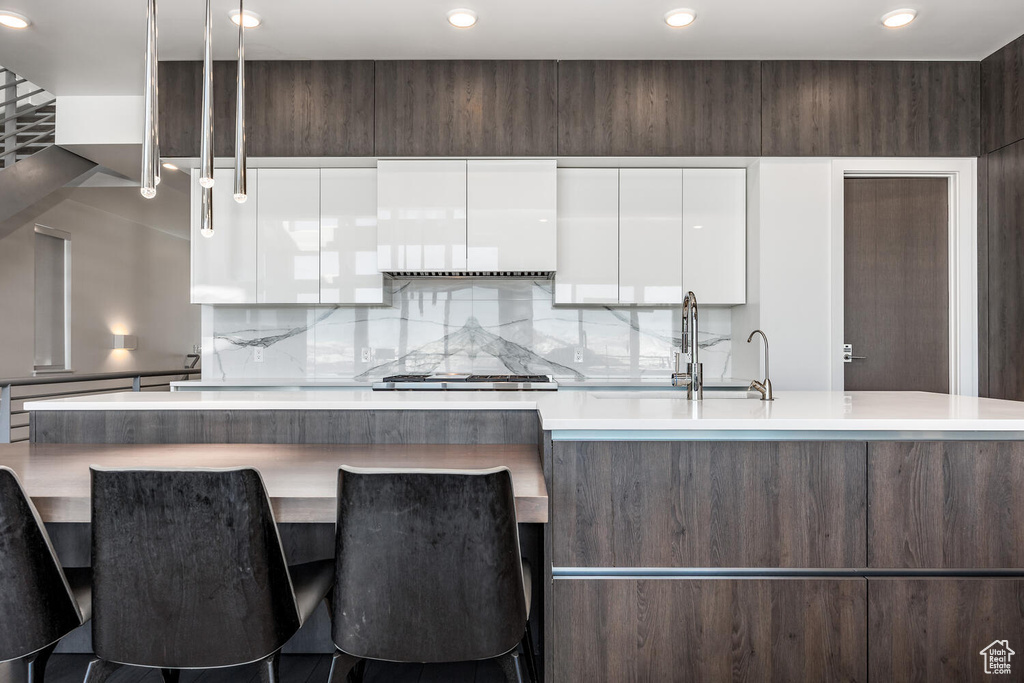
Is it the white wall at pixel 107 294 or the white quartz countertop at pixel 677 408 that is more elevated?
the white wall at pixel 107 294

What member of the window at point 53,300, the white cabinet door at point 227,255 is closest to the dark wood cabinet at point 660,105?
the white cabinet door at point 227,255

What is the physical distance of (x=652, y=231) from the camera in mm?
3678

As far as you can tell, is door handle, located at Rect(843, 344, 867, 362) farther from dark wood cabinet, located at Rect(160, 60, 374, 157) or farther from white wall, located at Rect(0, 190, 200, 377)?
white wall, located at Rect(0, 190, 200, 377)

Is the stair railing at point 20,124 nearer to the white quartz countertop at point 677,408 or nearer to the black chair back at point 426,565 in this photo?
the white quartz countertop at point 677,408

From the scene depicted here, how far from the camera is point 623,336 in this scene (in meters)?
3.99

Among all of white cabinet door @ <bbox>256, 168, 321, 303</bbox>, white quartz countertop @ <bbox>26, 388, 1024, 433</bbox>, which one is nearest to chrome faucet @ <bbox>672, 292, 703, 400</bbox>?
white quartz countertop @ <bbox>26, 388, 1024, 433</bbox>

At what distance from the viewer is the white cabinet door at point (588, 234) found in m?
3.69

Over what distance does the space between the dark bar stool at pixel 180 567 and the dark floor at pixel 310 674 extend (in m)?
0.71

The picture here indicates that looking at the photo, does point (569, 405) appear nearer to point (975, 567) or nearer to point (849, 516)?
point (849, 516)

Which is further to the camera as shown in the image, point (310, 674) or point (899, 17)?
point (899, 17)

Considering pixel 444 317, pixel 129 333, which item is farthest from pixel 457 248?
pixel 129 333

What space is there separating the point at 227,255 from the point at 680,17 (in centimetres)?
277

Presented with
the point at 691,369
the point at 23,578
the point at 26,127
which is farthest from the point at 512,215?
the point at 26,127

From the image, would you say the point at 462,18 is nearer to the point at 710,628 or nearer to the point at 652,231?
the point at 652,231
